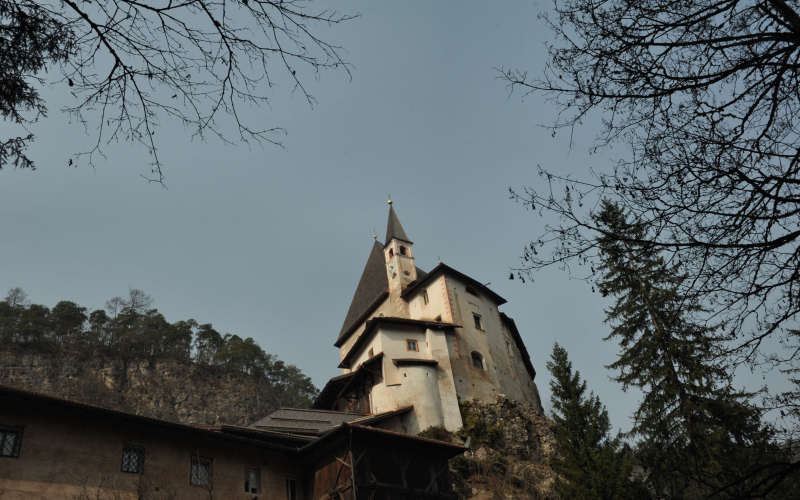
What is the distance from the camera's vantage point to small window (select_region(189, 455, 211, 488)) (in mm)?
A: 17438

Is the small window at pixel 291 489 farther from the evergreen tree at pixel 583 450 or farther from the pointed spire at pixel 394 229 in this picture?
the pointed spire at pixel 394 229

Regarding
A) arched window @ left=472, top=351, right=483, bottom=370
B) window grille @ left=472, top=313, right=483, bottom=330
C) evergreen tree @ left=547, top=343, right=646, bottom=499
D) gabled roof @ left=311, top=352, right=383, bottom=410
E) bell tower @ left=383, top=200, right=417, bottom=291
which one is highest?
bell tower @ left=383, top=200, right=417, bottom=291

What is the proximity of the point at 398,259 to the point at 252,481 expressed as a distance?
28.5 metres

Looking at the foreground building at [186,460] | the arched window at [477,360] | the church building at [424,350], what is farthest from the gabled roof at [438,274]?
the foreground building at [186,460]

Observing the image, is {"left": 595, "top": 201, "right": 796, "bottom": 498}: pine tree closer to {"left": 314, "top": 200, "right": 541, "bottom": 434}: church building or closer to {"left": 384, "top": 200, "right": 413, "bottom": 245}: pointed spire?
{"left": 314, "top": 200, "right": 541, "bottom": 434}: church building

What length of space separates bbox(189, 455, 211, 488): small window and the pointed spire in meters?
31.4

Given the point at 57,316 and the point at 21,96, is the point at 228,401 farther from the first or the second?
the point at 21,96

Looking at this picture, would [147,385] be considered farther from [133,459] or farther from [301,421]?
[133,459]

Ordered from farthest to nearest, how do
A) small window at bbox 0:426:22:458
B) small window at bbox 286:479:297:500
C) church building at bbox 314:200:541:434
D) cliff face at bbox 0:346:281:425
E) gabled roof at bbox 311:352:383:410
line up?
1. cliff face at bbox 0:346:281:425
2. gabled roof at bbox 311:352:383:410
3. church building at bbox 314:200:541:434
4. small window at bbox 286:479:297:500
5. small window at bbox 0:426:22:458

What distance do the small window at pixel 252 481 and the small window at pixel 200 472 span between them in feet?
4.66

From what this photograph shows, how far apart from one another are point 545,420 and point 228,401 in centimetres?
4403

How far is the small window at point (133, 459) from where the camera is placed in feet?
53.4

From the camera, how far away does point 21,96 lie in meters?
6.75

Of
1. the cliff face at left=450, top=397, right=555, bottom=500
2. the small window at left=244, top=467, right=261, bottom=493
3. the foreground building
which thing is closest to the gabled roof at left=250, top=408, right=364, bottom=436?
the foreground building
